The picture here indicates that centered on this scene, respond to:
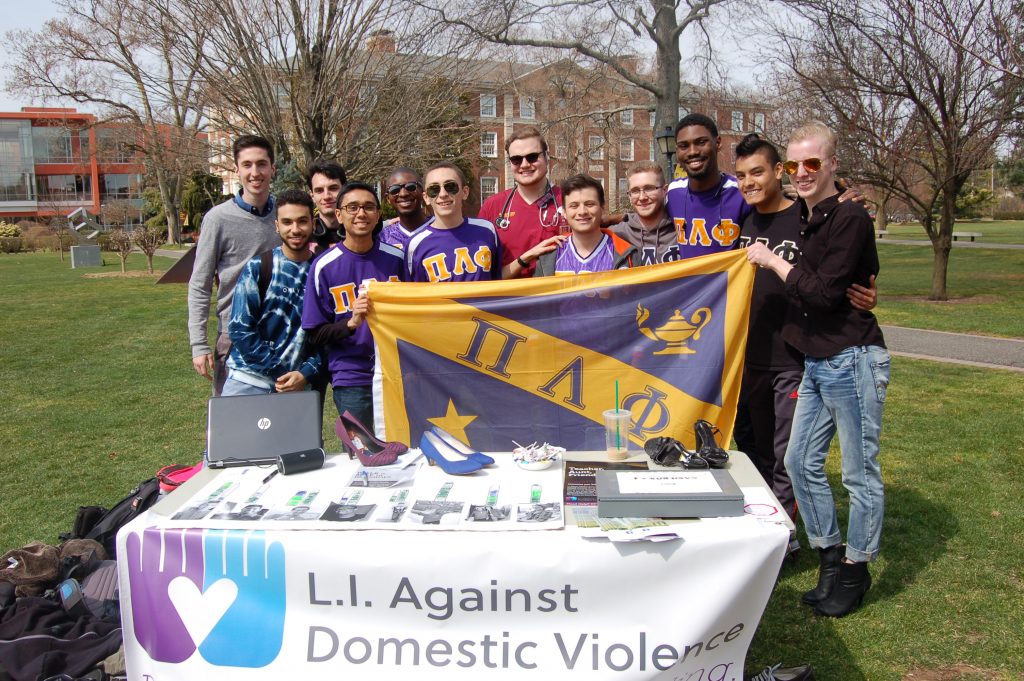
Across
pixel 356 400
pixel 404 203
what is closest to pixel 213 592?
pixel 356 400

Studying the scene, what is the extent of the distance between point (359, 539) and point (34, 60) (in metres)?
35.5

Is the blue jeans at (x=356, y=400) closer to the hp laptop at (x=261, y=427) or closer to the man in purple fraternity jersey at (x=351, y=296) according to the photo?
the man in purple fraternity jersey at (x=351, y=296)

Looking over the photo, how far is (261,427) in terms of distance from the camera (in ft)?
11.7

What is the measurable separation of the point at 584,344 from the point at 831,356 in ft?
3.74

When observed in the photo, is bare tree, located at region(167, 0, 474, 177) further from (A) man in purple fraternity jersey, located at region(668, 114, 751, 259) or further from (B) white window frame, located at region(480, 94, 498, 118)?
(A) man in purple fraternity jersey, located at region(668, 114, 751, 259)

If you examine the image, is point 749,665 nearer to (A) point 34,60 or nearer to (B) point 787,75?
(B) point 787,75

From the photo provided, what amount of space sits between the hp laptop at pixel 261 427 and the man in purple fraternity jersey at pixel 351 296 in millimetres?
656

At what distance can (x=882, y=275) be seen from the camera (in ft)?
78.4

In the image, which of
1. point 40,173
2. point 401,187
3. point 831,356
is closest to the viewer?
point 831,356

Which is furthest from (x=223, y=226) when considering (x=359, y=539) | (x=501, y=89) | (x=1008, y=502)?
(x=501, y=89)

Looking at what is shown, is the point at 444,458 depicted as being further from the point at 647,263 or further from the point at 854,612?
the point at 854,612

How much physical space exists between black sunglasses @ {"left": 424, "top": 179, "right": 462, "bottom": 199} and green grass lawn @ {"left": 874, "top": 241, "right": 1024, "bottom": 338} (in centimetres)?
1118

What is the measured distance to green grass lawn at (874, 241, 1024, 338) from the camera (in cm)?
1377

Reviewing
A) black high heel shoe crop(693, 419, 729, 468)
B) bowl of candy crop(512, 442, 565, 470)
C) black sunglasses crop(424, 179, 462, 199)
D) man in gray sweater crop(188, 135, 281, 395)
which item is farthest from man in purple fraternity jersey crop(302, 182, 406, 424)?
black high heel shoe crop(693, 419, 729, 468)
